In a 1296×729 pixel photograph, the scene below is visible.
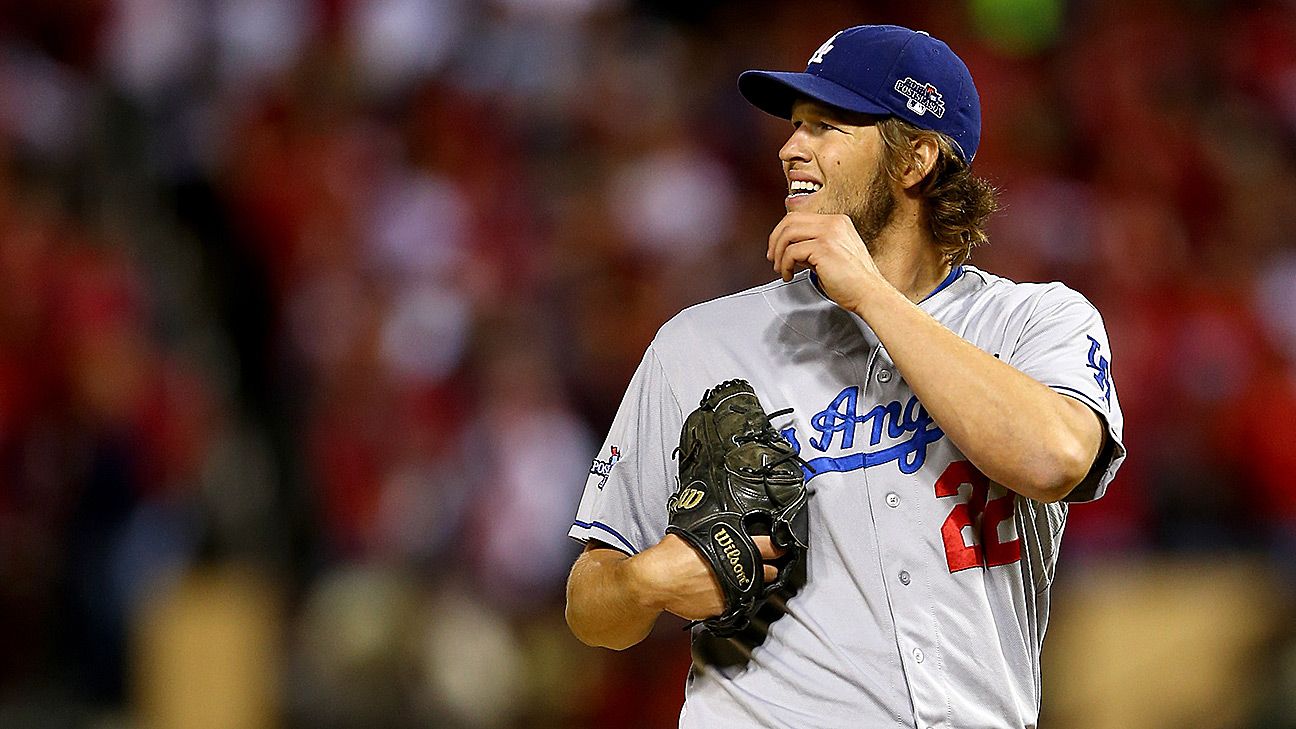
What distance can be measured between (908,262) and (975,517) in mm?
461

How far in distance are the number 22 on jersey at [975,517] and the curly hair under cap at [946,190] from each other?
0.44m

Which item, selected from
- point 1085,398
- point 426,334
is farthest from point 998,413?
point 426,334

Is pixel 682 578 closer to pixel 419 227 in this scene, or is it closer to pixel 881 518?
pixel 881 518

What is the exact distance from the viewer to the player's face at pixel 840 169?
8.36 feet

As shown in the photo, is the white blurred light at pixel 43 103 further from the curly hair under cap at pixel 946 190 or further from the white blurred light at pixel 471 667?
the curly hair under cap at pixel 946 190

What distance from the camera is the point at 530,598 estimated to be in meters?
6.07

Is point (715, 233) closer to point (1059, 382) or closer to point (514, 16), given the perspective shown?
point (514, 16)

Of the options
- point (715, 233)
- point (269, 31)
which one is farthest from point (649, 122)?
point (269, 31)

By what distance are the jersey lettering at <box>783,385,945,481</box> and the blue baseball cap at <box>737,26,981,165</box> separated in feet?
1.53

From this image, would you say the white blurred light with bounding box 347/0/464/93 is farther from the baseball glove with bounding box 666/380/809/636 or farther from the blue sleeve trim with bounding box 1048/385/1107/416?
the blue sleeve trim with bounding box 1048/385/1107/416

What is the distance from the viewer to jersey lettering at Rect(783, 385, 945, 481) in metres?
2.44

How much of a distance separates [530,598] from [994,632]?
3835 millimetres

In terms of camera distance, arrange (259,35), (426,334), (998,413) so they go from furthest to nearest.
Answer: (259,35), (426,334), (998,413)

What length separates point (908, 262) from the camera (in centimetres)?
264
